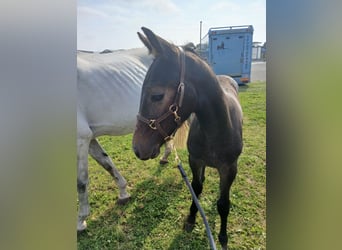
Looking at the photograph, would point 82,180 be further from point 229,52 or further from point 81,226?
point 229,52

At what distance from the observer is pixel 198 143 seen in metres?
1.15

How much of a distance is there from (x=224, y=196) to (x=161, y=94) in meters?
0.54

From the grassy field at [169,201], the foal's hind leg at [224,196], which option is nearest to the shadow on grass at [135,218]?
the grassy field at [169,201]

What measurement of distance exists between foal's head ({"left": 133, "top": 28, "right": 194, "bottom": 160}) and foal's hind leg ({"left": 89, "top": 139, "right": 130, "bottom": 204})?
0.55 metres

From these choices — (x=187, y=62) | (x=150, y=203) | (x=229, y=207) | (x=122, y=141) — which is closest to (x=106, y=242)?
(x=150, y=203)

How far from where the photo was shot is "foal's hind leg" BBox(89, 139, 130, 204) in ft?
4.67

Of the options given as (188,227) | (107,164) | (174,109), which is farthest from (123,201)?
(174,109)

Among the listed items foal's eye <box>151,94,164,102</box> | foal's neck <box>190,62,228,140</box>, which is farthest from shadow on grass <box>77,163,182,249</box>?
foal's eye <box>151,94,164,102</box>

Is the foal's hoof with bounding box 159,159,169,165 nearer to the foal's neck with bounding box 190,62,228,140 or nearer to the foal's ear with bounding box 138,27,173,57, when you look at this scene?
the foal's neck with bounding box 190,62,228,140

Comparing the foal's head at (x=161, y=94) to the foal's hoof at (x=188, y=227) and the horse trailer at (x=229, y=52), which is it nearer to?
the horse trailer at (x=229, y=52)
